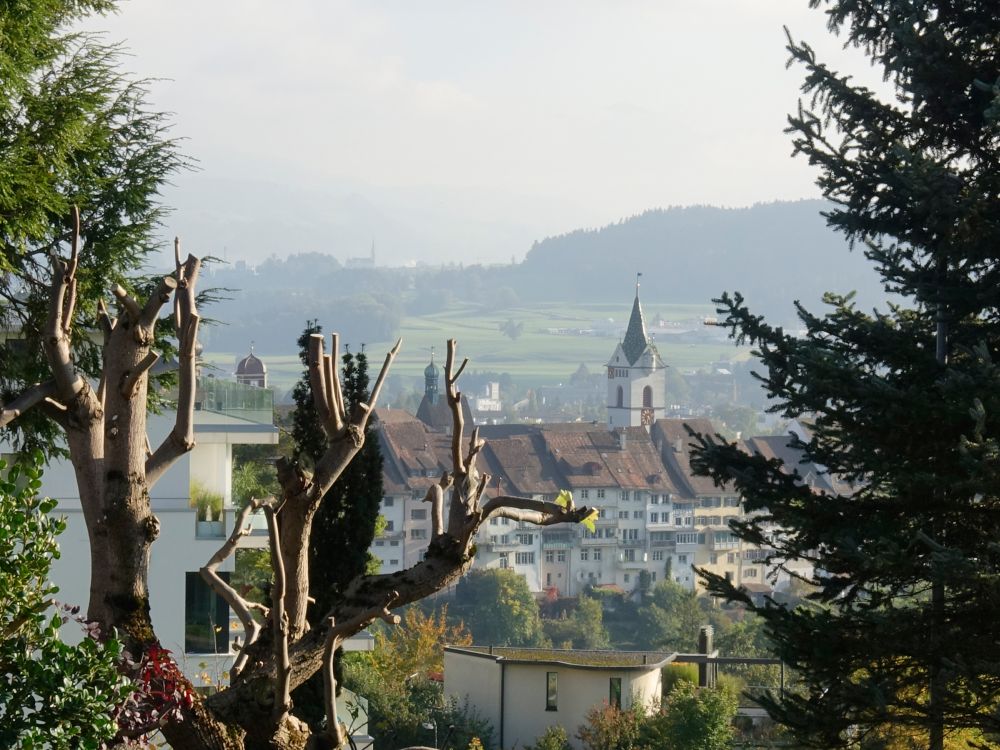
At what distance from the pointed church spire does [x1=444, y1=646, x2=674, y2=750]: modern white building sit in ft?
400

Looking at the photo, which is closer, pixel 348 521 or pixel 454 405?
pixel 454 405

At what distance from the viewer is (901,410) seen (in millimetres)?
8391

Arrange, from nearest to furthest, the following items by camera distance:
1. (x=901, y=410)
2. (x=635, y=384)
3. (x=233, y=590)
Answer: (x=233, y=590) → (x=901, y=410) → (x=635, y=384)

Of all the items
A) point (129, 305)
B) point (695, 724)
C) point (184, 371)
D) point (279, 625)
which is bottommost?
point (695, 724)

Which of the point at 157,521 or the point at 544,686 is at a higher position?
the point at 157,521

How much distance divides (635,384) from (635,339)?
695cm

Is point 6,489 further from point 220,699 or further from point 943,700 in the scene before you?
point 943,700

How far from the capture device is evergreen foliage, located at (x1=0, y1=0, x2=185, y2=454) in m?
9.53

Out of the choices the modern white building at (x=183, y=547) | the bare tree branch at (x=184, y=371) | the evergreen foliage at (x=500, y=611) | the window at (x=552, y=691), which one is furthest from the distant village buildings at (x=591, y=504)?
the bare tree branch at (x=184, y=371)

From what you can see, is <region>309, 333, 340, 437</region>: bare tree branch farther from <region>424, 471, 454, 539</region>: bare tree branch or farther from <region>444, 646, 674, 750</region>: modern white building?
<region>444, 646, 674, 750</region>: modern white building

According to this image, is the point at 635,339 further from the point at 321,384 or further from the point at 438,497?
the point at 321,384

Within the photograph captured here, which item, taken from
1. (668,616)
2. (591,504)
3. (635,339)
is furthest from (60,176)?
(635,339)

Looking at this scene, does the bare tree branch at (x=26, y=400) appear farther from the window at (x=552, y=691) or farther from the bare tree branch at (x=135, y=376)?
the window at (x=552, y=691)

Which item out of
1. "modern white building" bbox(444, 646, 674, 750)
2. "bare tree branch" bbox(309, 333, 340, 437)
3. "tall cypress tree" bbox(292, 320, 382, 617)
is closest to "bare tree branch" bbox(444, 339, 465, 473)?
"bare tree branch" bbox(309, 333, 340, 437)
